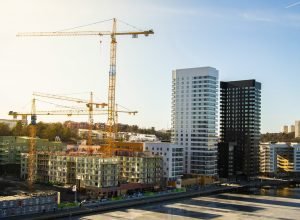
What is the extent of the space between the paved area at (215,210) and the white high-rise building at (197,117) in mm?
24031

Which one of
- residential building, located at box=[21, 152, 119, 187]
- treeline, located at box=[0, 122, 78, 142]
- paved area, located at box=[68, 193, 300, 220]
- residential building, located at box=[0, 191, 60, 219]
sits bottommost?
paved area, located at box=[68, 193, 300, 220]

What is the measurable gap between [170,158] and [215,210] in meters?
27.8

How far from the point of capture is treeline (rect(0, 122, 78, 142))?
138 metres

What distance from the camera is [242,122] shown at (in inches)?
5246

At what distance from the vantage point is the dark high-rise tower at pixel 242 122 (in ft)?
431

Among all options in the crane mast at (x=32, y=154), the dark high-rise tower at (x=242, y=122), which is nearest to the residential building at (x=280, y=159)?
the dark high-rise tower at (x=242, y=122)

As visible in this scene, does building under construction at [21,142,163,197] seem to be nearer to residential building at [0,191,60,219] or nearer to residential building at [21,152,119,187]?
residential building at [21,152,119,187]

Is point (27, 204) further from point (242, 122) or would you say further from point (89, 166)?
point (242, 122)

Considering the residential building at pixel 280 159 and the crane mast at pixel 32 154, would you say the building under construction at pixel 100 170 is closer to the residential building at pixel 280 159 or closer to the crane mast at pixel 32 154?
the crane mast at pixel 32 154

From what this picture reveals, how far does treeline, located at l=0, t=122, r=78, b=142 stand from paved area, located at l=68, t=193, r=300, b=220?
251 ft

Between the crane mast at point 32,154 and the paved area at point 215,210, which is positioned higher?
the crane mast at point 32,154

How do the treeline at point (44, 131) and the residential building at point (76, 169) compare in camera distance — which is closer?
the residential building at point (76, 169)

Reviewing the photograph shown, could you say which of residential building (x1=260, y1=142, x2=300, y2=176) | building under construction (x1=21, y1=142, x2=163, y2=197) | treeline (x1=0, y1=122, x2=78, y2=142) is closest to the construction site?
building under construction (x1=21, y1=142, x2=163, y2=197)

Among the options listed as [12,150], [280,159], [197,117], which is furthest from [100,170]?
[280,159]
